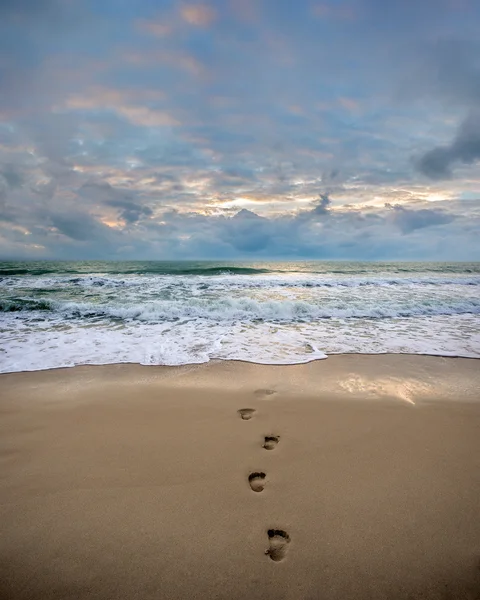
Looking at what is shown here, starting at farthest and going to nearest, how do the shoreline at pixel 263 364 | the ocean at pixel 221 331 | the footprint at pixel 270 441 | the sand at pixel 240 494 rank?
the ocean at pixel 221 331
the shoreline at pixel 263 364
the footprint at pixel 270 441
the sand at pixel 240 494

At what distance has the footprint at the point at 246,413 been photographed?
370cm

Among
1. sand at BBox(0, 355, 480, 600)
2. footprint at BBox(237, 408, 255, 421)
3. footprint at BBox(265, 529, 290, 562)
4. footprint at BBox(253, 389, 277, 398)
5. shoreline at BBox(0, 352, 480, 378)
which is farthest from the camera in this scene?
A: shoreline at BBox(0, 352, 480, 378)

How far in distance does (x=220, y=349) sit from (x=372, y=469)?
4.22m

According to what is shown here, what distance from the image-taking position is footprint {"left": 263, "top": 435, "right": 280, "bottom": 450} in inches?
121

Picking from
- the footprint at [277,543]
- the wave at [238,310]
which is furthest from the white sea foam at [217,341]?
the footprint at [277,543]

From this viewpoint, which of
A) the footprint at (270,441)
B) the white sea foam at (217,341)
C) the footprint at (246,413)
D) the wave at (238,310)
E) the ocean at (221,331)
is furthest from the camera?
the wave at (238,310)

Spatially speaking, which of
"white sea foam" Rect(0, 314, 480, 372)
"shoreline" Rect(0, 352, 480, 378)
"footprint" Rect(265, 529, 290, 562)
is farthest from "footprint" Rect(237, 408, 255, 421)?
"white sea foam" Rect(0, 314, 480, 372)

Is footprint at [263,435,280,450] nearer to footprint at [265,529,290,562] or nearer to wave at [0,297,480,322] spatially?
footprint at [265,529,290,562]

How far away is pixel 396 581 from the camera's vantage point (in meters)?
1.78

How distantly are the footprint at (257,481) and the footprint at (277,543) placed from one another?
417 millimetres

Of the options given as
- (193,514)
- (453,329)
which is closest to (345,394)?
(193,514)

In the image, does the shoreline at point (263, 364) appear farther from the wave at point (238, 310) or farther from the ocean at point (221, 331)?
the wave at point (238, 310)

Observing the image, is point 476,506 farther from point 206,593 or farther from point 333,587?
point 206,593

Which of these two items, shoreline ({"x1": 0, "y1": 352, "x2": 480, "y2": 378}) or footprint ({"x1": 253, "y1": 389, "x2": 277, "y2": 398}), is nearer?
footprint ({"x1": 253, "y1": 389, "x2": 277, "y2": 398})
